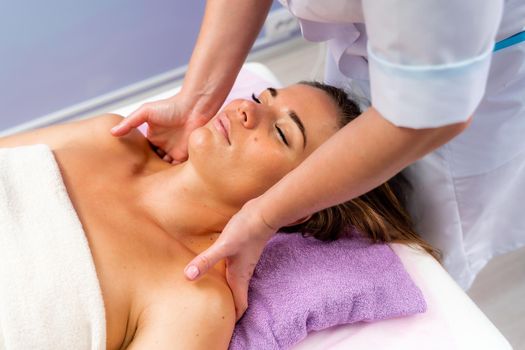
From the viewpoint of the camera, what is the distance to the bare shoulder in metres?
1.10

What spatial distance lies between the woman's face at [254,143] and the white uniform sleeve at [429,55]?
502 millimetres

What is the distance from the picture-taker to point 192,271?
1122 mm

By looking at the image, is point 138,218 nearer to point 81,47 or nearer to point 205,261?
point 205,261

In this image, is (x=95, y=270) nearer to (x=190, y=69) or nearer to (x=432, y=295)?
(x=190, y=69)

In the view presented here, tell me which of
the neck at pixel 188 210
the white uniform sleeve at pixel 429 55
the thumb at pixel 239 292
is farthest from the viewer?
the neck at pixel 188 210

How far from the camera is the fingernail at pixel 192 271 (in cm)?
112

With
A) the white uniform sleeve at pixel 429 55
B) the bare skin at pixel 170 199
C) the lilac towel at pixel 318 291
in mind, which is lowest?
the lilac towel at pixel 318 291

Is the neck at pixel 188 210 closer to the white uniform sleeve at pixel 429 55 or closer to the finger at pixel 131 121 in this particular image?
the finger at pixel 131 121

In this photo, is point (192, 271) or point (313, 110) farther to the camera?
point (313, 110)

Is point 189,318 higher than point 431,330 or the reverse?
higher

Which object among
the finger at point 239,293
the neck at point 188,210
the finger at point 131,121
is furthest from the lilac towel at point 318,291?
the finger at point 131,121

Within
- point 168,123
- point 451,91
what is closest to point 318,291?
point 168,123

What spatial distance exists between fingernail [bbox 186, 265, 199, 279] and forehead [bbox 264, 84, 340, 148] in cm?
38

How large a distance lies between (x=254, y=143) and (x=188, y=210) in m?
0.23
